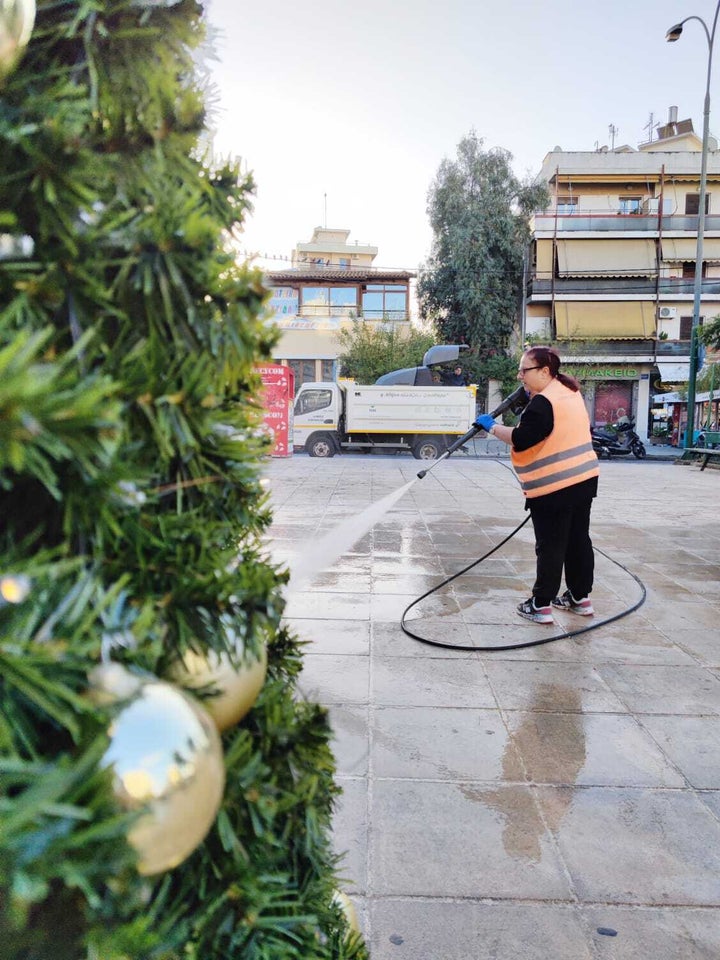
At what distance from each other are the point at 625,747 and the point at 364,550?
4.21 metres

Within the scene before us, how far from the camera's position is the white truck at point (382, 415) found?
2178cm

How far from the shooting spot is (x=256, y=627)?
806 millimetres

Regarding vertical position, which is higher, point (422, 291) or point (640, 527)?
point (422, 291)

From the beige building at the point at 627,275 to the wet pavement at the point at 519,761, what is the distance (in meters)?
32.3

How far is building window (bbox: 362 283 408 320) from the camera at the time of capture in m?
37.5

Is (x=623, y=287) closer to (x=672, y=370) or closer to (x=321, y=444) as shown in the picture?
(x=672, y=370)

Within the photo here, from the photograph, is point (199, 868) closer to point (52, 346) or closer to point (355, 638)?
point (52, 346)

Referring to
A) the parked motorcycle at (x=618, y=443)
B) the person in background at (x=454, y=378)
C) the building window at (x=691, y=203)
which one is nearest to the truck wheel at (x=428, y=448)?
the person in background at (x=454, y=378)

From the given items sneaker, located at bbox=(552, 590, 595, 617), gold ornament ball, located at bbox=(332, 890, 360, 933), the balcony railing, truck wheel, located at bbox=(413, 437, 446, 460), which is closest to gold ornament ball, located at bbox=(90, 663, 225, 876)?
gold ornament ball, located at bbox=(332, 890, 360, 933)

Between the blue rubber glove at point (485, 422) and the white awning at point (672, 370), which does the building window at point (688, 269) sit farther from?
the blue rubber glove at point (485, 422)

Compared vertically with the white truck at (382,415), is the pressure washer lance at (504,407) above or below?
above

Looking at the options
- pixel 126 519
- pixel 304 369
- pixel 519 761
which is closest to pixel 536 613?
pixel 519 761

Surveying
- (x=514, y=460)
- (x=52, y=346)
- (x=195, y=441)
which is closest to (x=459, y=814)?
(x=195, y=441)

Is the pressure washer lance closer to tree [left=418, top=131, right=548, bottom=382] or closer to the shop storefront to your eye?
tree [left=418, top=131, right=548, bottom=382]
